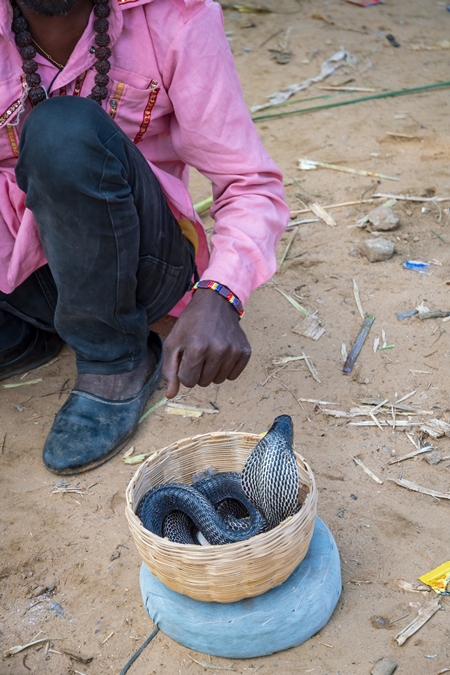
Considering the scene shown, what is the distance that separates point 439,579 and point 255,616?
1.64 feet

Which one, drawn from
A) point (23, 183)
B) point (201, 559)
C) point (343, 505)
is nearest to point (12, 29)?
point (23, 183)

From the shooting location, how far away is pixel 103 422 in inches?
97.4

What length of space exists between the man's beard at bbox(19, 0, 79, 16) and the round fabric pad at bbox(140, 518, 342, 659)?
150cm

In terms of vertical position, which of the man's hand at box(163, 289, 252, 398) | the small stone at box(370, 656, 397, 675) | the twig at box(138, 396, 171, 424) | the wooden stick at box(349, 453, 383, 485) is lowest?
the twig at box(138, 396, 171, 424)

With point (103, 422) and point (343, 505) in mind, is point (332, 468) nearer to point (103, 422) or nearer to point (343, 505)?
point (343, 505)

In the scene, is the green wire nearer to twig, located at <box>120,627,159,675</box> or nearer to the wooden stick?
the wooden stick

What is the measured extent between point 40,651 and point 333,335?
61.6 inches

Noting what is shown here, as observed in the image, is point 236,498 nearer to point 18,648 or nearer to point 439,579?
point 439,579

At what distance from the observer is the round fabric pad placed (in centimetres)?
177

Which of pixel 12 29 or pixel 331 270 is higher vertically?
pixel 12 29

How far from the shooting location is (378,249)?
3.28 metres

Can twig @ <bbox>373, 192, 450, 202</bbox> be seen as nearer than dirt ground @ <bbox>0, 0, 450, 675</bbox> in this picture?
No

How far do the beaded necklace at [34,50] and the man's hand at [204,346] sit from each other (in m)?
0.72

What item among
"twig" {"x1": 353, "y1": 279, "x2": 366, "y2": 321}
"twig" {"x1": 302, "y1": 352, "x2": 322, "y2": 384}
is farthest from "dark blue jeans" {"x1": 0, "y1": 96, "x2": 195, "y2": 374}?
"twig" {"x1": 353, "y1": 279, "x2": 366, "y2": 321}
